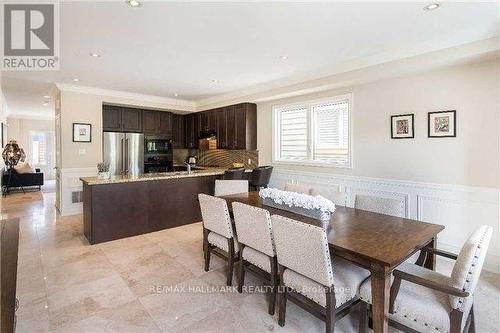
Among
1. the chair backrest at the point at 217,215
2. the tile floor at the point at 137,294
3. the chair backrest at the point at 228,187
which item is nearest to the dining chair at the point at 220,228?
the chair backrest at the point at 217,215

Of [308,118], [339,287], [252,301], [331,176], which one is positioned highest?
[308,118]

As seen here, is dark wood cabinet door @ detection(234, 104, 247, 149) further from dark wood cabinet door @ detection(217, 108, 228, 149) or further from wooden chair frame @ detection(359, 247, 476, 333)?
wooden chair frame @ detection(359, 247, 476, 333)

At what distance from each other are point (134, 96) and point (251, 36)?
12.8 ft

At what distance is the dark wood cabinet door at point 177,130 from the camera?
24.2ft

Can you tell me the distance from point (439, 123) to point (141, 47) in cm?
374

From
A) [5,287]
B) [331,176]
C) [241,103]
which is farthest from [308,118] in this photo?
[5,287]

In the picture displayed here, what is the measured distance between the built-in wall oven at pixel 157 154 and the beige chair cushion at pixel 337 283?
217 inches

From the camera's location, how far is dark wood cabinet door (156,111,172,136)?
6918 mm

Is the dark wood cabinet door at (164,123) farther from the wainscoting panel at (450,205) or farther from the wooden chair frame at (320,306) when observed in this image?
the wooden chair frame at (320,306)

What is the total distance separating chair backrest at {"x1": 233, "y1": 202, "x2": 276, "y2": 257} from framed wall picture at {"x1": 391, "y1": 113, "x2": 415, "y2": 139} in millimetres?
2551

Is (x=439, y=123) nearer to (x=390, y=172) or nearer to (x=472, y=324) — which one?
(x=390, y=172)

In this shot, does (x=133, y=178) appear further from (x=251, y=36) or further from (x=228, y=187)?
(x=251, y=36)

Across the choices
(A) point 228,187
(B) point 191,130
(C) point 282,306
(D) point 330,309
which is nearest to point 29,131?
(B) point 191,130

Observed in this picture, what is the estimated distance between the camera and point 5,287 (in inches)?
51.9
